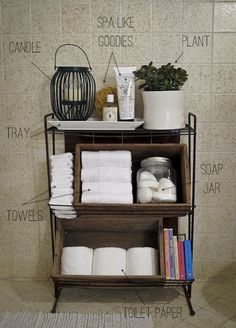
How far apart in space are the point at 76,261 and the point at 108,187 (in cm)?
34

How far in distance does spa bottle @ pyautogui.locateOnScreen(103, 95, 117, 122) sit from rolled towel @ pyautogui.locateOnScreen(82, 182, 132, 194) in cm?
25

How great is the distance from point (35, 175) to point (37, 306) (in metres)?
0.55

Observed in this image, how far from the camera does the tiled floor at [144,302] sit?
159 cm

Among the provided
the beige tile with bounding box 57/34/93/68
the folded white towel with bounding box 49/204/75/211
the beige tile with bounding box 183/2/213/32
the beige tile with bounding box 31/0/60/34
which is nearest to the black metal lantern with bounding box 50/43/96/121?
the beige tile with bounding box 57/34/93/68

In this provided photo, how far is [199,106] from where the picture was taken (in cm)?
173

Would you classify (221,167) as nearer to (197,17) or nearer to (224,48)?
(224,48)

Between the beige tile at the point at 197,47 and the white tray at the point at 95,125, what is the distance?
1.21 ft

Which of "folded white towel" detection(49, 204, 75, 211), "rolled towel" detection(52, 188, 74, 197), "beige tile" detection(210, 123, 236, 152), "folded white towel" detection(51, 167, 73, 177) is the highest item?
"beige tile" detection(210, 123, 236, 152)

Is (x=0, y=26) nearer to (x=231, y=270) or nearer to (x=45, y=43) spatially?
(x=45, y=43)

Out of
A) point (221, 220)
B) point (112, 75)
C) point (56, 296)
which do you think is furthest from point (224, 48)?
point (56, 296)

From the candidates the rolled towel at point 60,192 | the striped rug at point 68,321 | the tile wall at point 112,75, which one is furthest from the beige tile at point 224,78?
the striped rug at point 68,321

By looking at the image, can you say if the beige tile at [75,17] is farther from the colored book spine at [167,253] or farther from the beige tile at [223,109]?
the colored book spine at [167,253]

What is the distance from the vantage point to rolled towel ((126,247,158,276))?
5.41ft

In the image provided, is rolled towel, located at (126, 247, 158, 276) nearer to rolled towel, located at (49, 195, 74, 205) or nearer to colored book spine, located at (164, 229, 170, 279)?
colored book spine, located at (164, 229, 170, 279)
